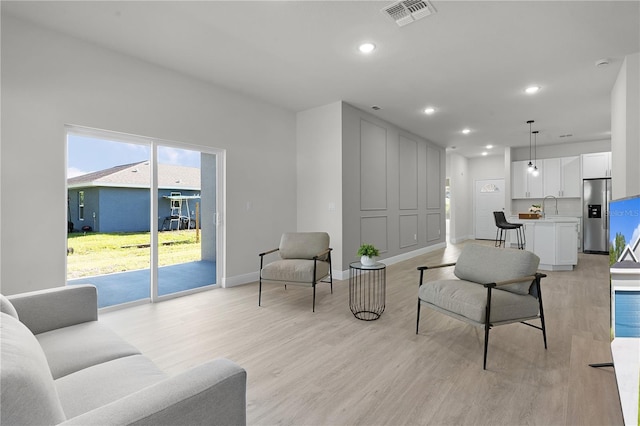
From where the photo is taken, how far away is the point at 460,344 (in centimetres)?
274

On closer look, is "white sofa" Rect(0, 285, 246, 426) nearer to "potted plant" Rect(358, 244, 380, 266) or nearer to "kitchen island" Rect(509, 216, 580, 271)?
"potted plant" Rect(358, 244, 380, 266)

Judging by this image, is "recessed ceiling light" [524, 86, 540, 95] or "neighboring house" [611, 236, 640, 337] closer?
"neighboring house" [611, 236, 640, 337]

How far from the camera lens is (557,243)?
221 inches

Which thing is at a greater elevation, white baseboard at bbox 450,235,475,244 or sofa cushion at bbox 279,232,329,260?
sofa cushion at bbox 279,232,329,260

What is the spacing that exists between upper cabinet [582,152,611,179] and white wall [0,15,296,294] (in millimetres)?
8353

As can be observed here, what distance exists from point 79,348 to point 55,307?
0.49 meters

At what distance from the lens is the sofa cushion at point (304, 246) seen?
13.8 feet

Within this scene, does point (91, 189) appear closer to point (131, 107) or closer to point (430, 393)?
point (131, 107)

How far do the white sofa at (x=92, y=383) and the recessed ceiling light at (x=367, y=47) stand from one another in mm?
3352

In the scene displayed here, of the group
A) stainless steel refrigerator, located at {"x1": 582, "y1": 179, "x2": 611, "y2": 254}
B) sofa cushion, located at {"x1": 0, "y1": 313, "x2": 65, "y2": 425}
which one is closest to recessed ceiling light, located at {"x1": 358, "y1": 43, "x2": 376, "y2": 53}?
sofa cushion, located at {"x1": 0, "y1": 313, "x2": 65, "y2": 425}

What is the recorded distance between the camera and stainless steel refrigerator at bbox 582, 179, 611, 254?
732cm

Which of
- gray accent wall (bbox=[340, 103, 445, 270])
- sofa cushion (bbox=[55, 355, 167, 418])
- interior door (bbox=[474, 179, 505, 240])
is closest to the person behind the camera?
sofa cushion (bbox=[55, 355, 167, 418])

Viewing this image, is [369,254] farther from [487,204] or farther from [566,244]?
[487,204]

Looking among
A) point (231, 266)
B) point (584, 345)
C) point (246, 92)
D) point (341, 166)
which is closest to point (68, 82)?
point (246, 92)
